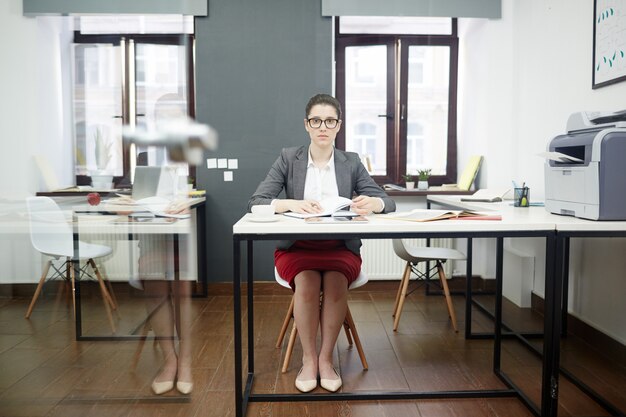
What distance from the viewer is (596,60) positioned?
2061mm

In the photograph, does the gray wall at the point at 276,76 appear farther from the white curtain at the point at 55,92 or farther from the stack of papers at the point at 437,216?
the white curtain at the point at 55,92

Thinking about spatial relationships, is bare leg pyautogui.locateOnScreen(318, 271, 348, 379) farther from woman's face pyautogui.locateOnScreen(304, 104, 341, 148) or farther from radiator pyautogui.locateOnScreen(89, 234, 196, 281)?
radiator pyautogui.locateOnScreen(89, 234, 196, 281)

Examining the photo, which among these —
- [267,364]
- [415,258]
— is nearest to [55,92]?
[267,364]

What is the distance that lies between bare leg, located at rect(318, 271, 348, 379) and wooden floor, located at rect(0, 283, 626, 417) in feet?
0.49

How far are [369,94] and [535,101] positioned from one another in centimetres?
109

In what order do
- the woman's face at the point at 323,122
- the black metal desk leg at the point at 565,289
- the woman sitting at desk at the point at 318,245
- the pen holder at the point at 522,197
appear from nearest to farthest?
the woman sitting at desk at the point at 318,245 → the woman's face at the point at 323,122 → the pen holder at the point at 522,197 → the black metal desk leg at the point at 565,289

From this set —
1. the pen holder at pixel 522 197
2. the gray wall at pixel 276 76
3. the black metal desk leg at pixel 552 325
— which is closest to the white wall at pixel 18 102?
the black metal desk leg at pixel 552 325

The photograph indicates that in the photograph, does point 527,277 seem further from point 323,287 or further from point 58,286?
point 58,286

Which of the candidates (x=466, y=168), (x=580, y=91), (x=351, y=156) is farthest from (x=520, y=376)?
(x=466, y=168)

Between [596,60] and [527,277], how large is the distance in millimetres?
1190

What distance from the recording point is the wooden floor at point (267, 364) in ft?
1.39

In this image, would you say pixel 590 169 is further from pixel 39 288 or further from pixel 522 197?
pixel 39 288

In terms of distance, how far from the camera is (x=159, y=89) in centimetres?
37

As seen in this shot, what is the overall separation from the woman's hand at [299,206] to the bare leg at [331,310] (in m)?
0.29
